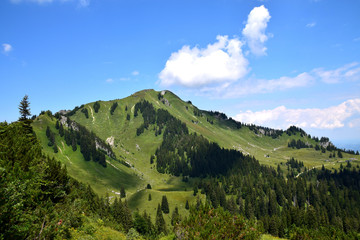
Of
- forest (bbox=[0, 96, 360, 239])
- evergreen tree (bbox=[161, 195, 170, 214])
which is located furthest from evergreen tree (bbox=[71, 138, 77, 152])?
evergreen tree (bbox=[161, 195, 170, 214])

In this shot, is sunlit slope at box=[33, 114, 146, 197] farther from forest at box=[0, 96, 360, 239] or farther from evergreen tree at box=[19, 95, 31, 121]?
evergreen tree at box=[19, 95, 31, 121]

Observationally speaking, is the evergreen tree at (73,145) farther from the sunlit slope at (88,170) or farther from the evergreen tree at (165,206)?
the evergreen tree at (165,206)

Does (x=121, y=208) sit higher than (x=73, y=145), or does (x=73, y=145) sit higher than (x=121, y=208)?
(x=73, y=145)

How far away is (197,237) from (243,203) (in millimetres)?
168238

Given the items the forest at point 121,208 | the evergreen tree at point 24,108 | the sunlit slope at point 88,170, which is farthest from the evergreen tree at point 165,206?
the evergreen tree at point 24,108

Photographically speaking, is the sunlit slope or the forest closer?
the forest

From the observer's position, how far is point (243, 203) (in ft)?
552

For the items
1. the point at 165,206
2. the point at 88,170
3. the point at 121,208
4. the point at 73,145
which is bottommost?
the point at 165,206

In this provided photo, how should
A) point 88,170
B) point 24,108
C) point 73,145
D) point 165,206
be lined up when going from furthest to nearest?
point 73,145 < point 88,170 < point 165,206 < point 24,108

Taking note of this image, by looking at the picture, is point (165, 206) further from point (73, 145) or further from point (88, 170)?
point (73, 145)

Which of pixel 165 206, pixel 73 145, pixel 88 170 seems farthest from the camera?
pixel 73 145

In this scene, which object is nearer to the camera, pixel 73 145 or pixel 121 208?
pixel 121 208

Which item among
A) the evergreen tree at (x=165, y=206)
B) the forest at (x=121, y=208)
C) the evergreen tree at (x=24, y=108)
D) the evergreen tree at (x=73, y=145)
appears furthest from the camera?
the evergreen tree at (x=73, y=145)

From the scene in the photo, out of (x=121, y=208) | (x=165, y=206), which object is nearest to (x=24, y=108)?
(x=121, y=208)
